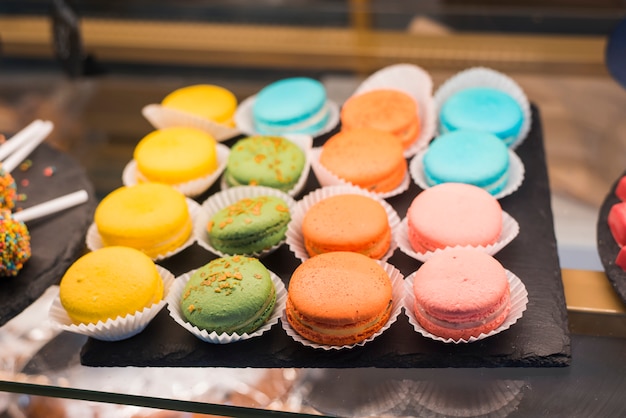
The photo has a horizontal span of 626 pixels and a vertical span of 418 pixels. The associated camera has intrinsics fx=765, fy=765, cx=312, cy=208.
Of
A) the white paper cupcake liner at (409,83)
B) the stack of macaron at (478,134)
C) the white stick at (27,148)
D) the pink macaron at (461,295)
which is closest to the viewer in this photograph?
the pink macaron at (461,295)

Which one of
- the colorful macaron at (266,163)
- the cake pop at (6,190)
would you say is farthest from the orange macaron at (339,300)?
the cake pop at (6,190)

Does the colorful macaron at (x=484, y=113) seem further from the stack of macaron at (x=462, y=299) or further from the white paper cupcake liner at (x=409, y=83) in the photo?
the stack of macaron at (x=462, y=299)

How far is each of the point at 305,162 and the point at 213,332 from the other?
0.70 meters

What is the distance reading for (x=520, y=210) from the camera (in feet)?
7.11

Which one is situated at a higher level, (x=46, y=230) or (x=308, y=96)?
(x=308, y=96)

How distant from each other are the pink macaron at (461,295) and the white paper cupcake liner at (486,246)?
0.11 m

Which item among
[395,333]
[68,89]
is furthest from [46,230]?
[395,333]

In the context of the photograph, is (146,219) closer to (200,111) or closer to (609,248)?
(200,111)

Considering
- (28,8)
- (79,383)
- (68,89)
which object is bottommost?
(79,383)

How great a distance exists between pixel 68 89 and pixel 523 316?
1.81 metres

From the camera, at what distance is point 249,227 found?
6.50ft

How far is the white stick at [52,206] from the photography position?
2.22 metres

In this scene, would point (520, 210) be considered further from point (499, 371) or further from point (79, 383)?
point (79, 383)

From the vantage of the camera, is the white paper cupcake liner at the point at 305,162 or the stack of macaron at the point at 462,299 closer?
the stack of macaron at the point at 462,299
